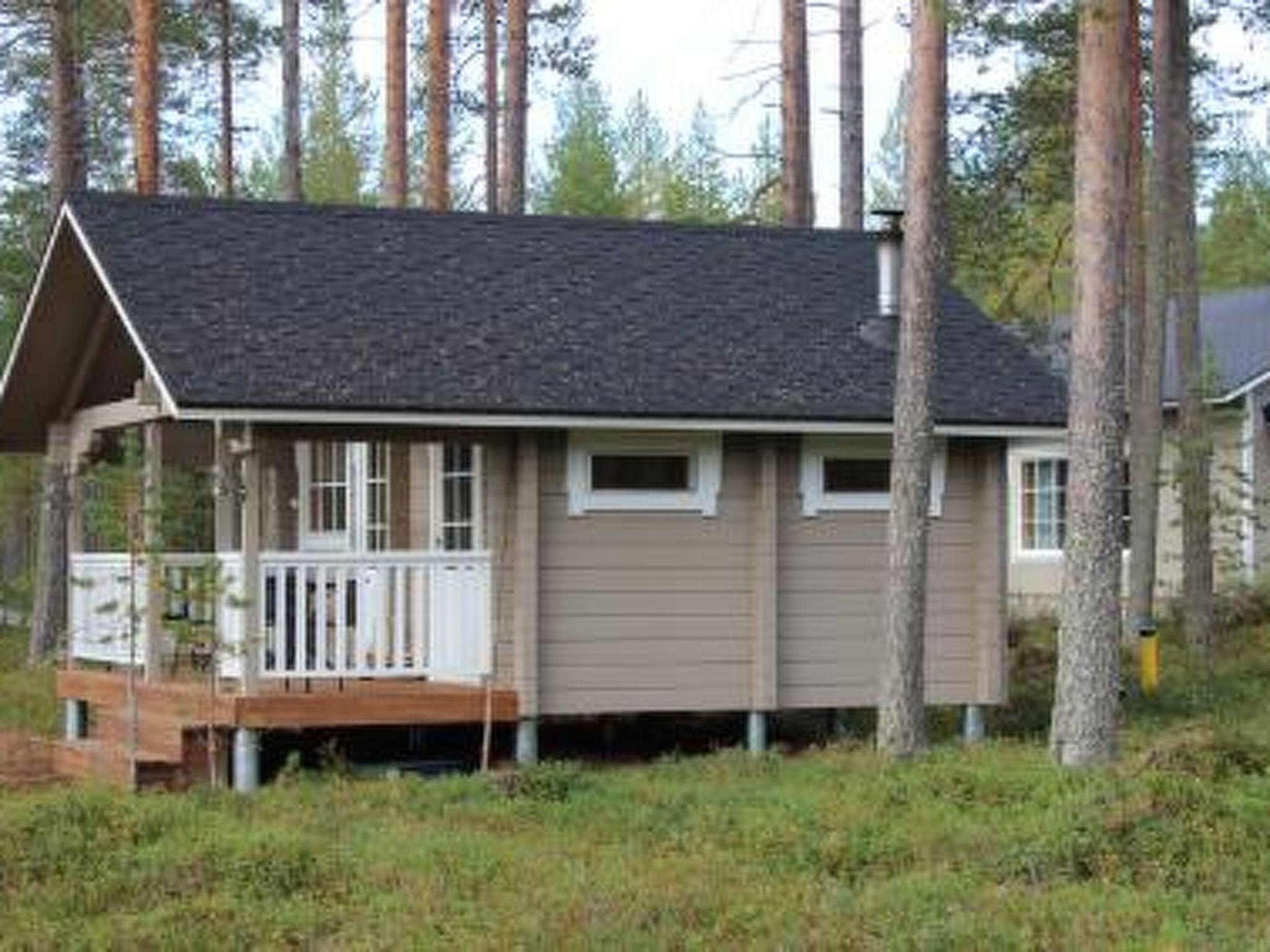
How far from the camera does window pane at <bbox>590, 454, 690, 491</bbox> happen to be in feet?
51.6

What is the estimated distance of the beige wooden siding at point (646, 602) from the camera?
15.5m

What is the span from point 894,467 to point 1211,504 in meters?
10.0

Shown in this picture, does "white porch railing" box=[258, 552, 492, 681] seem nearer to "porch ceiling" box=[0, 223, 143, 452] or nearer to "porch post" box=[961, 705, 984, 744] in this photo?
"porch ceiling" box=[0, 223, 143, 452]

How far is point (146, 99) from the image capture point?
23219 mm

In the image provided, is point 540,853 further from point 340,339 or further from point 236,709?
point 340,339

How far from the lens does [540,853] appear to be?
10961 mm

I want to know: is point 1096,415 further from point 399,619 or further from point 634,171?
point 634,171

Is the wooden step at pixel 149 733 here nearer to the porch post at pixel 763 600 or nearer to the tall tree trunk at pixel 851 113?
the porch post at pixel 763 600

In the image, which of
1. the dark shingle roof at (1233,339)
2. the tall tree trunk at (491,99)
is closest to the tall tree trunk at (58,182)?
the tall tree trunk at (491,99)

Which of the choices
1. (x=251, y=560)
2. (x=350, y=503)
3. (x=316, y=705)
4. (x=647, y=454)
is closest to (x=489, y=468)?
(x=647, y=454)

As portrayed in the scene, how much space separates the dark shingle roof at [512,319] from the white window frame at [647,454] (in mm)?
483

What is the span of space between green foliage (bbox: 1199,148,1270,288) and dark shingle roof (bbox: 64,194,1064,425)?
34.2 meters

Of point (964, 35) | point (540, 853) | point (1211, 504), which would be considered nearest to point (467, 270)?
point (540, 853)

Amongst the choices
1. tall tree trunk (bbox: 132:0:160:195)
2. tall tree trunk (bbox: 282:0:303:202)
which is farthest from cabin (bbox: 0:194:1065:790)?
tall tree trunk (bbox: 282:0:303:202)
